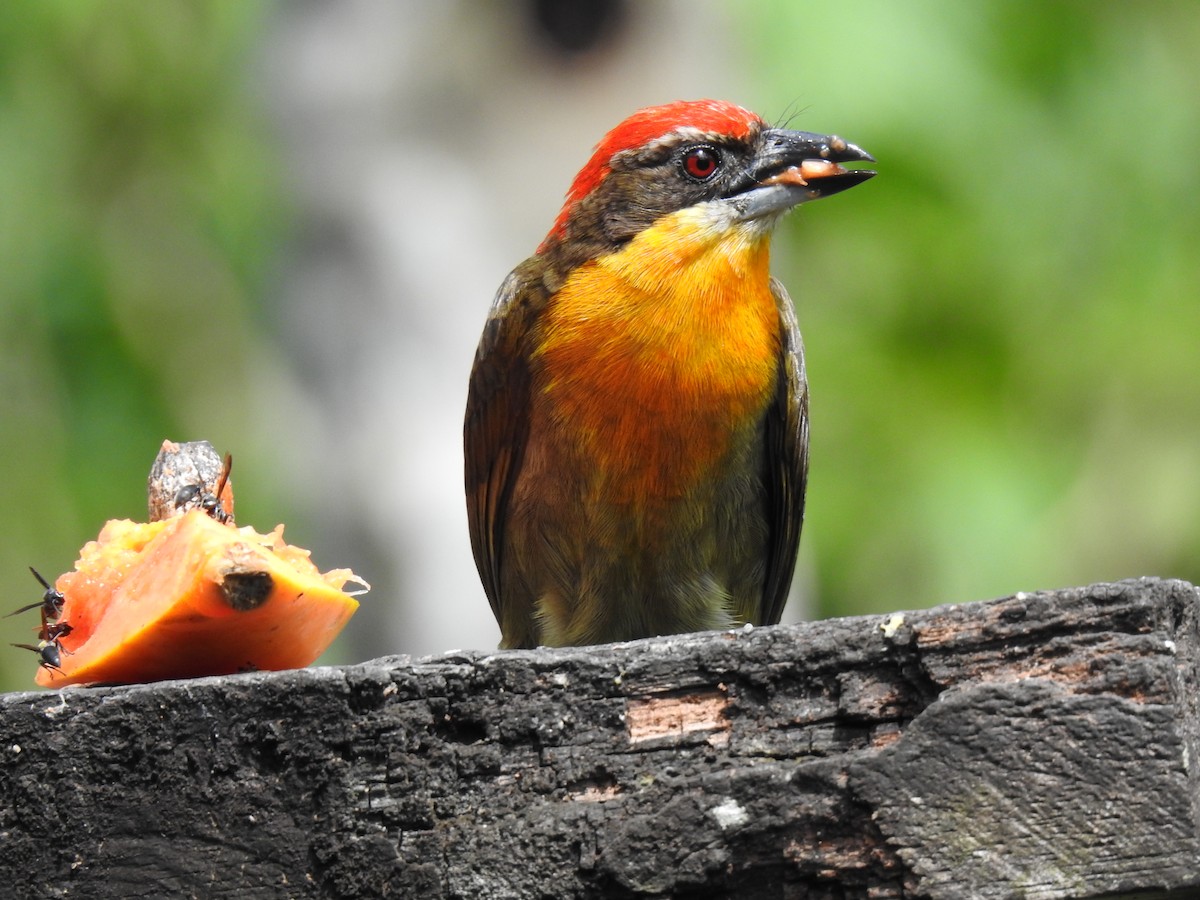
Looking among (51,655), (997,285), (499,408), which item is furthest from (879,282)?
(51,655)

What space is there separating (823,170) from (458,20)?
2975 millimetres

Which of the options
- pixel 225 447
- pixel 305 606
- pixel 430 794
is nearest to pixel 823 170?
pixel 305 606

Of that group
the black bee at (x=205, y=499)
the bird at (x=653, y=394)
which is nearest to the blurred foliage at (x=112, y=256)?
the bird at (x=653, y=394)

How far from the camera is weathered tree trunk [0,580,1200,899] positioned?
194 centimetres

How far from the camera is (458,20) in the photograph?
680 cm

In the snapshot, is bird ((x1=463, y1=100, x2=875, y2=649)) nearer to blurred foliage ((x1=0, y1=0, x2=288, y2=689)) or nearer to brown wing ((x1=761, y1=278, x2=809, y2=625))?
brown wing ((x1=761, y1=278, x2=809, y2=625))

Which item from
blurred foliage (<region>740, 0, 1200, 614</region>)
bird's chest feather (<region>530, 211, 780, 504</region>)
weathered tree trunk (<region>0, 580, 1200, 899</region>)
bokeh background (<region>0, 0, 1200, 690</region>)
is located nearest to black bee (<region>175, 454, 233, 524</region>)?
weathered tree trunk (<region>0, 580, 1200, 899</region>)

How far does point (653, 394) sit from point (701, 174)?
763 millimetres

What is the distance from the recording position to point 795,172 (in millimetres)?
4352

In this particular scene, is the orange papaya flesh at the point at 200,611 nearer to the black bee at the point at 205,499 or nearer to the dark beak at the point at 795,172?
the black bee at the point at 205,499

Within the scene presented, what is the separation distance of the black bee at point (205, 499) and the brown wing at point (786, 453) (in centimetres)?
195

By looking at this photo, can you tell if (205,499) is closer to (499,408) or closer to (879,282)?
(499,408)

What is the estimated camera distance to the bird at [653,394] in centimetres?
412

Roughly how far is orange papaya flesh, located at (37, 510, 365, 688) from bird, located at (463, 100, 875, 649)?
5.29 ft
